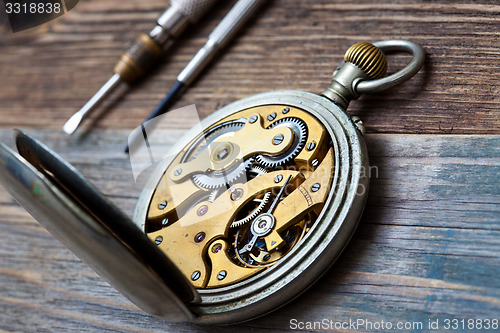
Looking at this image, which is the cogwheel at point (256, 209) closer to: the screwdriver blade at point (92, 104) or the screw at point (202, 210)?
the screw at point (202, 210)

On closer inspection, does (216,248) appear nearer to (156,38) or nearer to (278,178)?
(278,178)

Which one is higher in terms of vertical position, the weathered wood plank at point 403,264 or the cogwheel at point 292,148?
the cogwheel at point 292,148

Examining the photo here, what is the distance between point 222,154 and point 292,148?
13cm

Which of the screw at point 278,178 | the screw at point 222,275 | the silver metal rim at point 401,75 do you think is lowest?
the screw at point 222,275

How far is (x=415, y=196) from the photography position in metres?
0.94

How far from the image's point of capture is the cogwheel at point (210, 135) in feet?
3.53

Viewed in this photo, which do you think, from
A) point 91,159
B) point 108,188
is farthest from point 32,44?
point 108,188

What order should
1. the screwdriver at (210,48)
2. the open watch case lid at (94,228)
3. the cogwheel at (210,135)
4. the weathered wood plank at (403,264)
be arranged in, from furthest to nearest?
1. the screwdriver at (210,48)
2. the cogwheel at (210,135)
3. the weathered wood plank at (403,264)
4. the open watch case lid at (94,228)

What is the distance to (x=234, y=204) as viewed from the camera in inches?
38.0

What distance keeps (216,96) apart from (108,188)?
31 cm

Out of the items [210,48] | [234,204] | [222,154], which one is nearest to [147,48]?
[210,48]

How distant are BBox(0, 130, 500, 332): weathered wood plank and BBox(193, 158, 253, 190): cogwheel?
0.72 feet

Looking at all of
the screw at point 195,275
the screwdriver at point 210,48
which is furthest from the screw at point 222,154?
the screwdriver at point 210,48

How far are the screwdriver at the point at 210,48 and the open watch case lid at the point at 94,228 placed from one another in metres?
0.50
